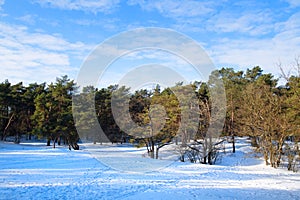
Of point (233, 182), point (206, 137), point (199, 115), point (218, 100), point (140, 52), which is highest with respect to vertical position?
point (140, 52)

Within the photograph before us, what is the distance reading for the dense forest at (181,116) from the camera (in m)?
16.3

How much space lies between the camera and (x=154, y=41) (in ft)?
37.2

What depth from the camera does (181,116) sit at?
19.7m

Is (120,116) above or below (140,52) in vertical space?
below

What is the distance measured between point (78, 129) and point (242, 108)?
52.5ft

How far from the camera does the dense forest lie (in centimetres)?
1627

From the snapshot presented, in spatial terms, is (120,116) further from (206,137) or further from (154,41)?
(154,41)

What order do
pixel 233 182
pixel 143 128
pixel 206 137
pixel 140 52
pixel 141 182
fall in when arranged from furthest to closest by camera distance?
pixel 143 128
pixel 206 137
pixel 140 52
pixel 233 182
pixel 141 182

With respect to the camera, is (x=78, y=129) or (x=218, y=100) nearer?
(x=218, y=100)

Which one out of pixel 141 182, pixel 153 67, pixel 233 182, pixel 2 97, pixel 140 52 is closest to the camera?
pixel 141 182

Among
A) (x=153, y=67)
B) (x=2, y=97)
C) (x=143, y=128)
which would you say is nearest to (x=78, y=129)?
(x=143, y=128)

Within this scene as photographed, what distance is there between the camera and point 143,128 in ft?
68.7

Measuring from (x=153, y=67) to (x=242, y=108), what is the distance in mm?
9464

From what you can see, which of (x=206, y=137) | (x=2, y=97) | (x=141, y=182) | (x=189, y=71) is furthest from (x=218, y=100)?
(x=2, y=97)
